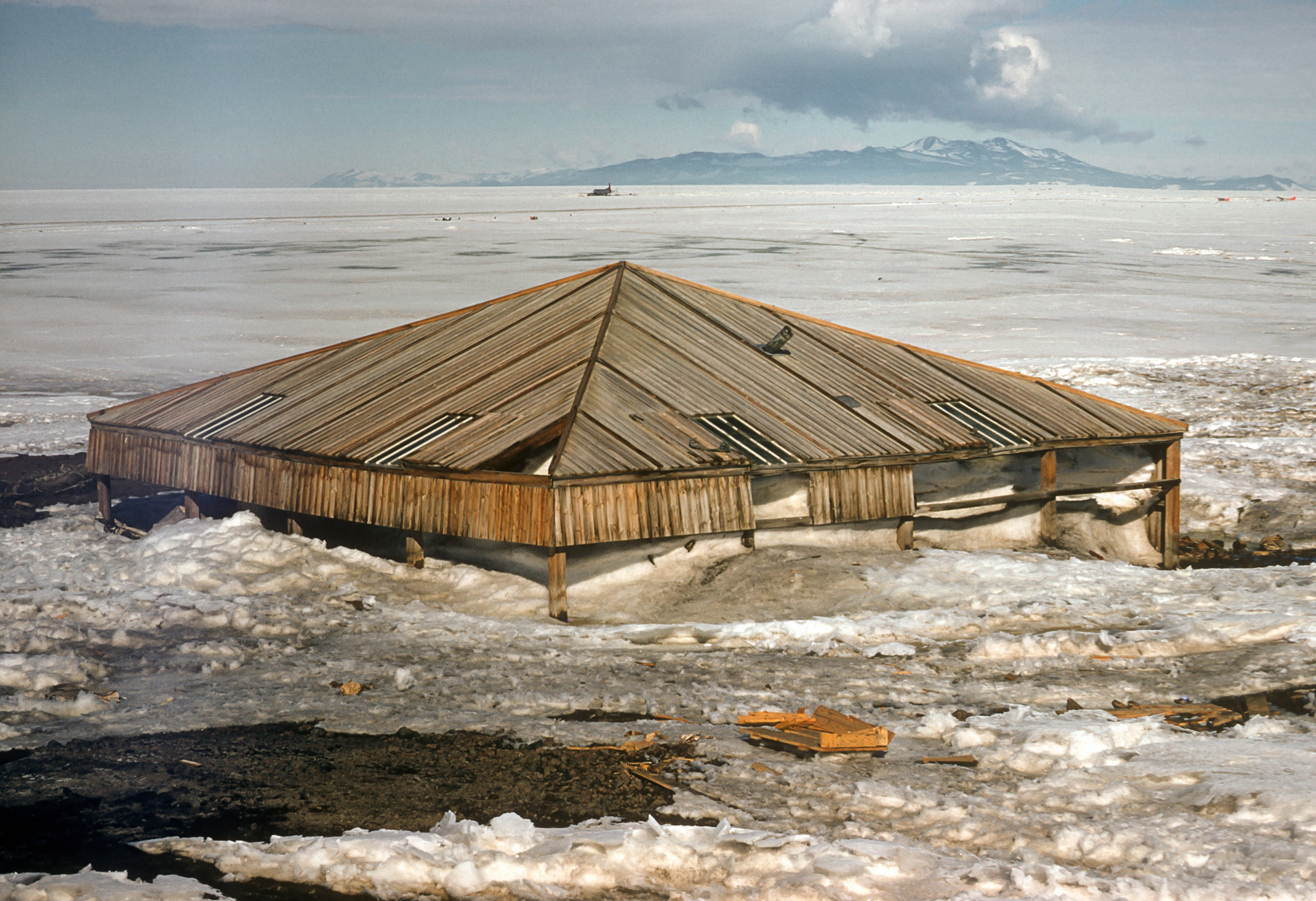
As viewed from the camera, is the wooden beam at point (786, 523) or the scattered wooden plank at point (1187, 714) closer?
the scattered wooden plank at point (1187, 714)

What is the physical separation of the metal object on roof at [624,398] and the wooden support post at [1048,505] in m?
0.48

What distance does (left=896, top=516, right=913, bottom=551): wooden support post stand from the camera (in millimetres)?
20453

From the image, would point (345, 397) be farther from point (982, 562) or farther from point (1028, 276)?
point (1028, 276)

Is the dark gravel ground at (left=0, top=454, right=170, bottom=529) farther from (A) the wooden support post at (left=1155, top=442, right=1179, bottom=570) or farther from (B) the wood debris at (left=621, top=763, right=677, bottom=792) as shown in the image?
(A) the wooden support post at (left=1155, top=442, right=1179, bottom=570)

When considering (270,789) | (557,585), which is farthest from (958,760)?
(557,585)

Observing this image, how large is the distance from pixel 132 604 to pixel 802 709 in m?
10.0

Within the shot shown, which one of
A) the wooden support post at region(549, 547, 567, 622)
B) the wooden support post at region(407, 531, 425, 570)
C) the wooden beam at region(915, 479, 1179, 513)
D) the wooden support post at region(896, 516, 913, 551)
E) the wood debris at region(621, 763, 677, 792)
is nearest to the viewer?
the wood debris at region(621, 763, 677, 792)

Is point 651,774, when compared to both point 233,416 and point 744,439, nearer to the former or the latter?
point 744,439

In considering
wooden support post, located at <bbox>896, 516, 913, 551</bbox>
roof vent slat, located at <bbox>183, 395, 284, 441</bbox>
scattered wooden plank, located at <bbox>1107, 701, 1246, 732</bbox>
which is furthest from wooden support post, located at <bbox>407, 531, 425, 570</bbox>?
scattered wooden plank, located at <bbox>1107, 701, 1246, 732</bbox>

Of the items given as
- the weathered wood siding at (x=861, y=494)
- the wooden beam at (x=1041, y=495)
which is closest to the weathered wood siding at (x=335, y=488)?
the weathered wood siding at (x=861, y=494)

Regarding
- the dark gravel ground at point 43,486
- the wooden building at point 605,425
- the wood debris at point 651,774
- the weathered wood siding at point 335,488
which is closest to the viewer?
the wood debris at point 651,774

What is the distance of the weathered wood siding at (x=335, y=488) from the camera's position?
17.3 metres

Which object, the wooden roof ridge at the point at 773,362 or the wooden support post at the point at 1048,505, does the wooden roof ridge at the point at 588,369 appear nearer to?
the wooden roof ridge at the point at 773,362

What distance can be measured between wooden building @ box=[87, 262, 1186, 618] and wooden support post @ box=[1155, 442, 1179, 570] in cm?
5
